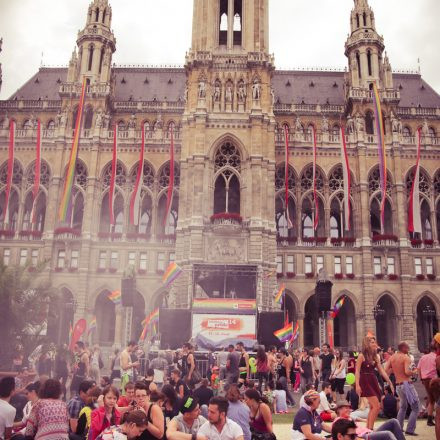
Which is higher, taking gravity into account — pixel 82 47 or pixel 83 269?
pixel 82 47

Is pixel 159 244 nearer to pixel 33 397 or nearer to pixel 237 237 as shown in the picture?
pixel 237 237

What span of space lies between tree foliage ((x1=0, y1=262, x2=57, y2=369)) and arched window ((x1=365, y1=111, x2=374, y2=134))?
38.1 meters

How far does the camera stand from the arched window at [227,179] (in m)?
43.8

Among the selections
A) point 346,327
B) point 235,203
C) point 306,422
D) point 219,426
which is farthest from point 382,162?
point 219,426

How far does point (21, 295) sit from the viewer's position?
2089 centimetres

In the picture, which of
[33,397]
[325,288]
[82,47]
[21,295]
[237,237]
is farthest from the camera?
[82,47]

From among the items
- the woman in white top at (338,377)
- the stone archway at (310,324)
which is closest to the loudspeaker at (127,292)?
the woman in white top at (338,377)

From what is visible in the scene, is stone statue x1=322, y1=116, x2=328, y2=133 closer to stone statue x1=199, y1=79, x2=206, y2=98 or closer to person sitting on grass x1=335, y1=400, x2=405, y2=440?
stone statue x1=199, y1=79, x2=206, y2=98

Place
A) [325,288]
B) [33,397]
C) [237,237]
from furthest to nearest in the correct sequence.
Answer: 1. [237,237]
2. [325,288]
3. [33,397]

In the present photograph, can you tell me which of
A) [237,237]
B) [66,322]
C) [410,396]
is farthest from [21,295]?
[66,322]

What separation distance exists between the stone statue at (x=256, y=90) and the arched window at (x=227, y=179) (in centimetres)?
480

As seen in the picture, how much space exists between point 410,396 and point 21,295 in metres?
16.2

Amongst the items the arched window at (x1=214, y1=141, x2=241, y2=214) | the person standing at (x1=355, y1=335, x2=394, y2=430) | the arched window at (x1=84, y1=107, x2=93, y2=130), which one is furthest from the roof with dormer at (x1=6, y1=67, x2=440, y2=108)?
the person standing at (x1=355, y1=335, x2=394, y2=430)

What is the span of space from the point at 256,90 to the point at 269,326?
71.4 ft
